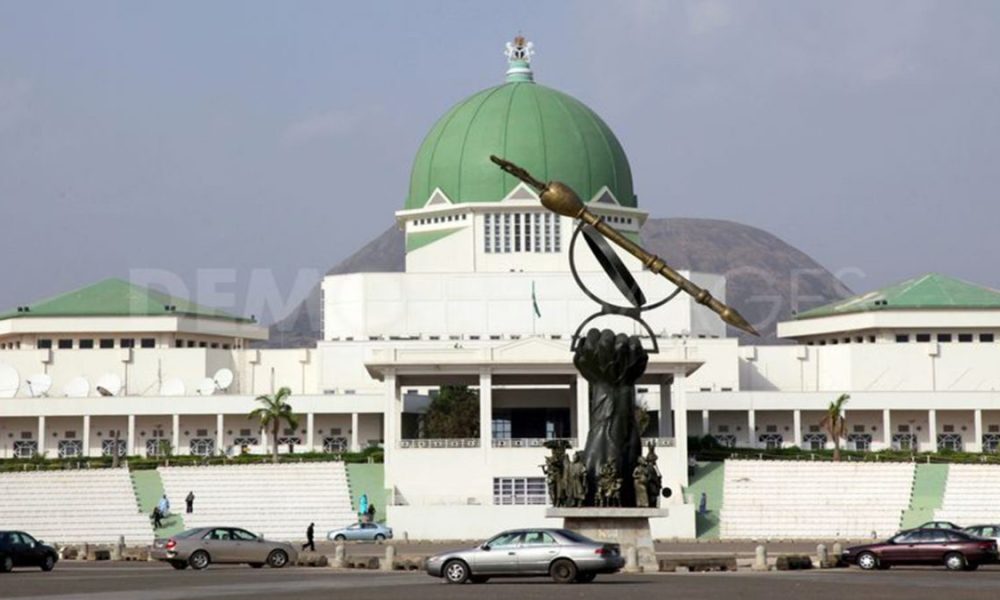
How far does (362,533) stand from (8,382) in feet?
100

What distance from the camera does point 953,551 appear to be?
44094mm

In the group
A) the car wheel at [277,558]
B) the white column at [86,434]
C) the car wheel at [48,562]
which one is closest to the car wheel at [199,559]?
the car wheel at [277,558]

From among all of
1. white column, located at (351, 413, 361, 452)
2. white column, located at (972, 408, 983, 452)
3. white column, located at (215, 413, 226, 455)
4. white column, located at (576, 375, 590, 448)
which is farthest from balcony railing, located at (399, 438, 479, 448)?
white column, located at (972, 408, 983, 452)

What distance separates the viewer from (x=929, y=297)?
94250 mm

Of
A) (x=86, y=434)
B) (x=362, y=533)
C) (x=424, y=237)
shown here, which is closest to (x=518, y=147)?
(x=424, y=237)

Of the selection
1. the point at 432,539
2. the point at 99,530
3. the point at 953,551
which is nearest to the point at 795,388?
the point at 432,539

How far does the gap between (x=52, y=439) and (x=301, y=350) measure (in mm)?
12592

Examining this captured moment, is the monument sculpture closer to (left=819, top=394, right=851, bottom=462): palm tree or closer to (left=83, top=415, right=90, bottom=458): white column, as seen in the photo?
(left=819, top=394, right=851, bottom=462): palm tree

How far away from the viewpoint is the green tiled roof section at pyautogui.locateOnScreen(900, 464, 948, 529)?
2598 inches

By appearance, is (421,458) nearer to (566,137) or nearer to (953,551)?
(566,137)

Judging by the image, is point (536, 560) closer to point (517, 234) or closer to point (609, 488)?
point (609, 488)

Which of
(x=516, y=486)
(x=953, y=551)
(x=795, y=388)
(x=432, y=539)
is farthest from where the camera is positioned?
(x=795, y=388)

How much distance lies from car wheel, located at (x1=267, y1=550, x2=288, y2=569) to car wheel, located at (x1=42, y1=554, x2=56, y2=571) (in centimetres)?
511

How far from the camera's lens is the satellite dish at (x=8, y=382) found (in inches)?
3484
